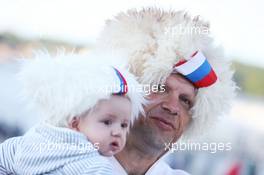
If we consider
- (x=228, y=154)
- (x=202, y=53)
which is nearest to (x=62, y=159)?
(x=202, y=53)

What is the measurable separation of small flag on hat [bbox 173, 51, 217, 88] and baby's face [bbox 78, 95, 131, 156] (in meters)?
0.32

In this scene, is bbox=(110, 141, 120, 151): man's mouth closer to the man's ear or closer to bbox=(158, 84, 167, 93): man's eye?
the man's ear

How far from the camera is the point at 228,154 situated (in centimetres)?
472

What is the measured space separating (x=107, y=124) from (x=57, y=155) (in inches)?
4.9

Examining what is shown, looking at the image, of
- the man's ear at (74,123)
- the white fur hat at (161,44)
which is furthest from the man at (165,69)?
the man's ear at (74,123)

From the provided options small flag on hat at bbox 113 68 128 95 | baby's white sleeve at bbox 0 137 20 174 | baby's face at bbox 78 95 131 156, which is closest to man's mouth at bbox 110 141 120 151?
baby's face at bbox 78 95 131 156

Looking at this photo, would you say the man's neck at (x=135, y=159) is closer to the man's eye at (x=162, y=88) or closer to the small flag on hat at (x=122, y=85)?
the man's eye at (x=162, y=88)

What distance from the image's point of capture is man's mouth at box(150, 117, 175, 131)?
68.8 inches

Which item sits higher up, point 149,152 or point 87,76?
point 87,76

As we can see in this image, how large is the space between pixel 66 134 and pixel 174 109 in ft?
1.42

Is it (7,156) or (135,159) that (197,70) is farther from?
(7,156)

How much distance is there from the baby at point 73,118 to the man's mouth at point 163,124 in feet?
0.88

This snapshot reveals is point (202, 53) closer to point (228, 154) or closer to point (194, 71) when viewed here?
point (194, 71)

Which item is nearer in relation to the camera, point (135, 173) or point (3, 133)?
point (135, 173)
